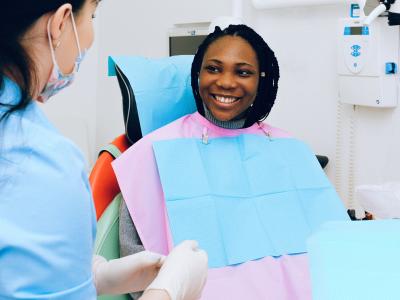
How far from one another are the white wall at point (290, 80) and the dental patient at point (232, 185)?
1.69 ft

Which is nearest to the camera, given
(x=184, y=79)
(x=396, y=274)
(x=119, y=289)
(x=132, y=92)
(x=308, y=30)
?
(x=396, y=274)

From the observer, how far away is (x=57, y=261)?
2.33ft

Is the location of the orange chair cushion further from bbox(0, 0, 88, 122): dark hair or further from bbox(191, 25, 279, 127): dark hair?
bbox(0, 0, 88, 122): dark hair

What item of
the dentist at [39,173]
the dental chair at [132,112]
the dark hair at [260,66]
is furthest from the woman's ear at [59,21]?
the dark hair at [260,66]

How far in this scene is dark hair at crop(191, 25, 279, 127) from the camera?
188cm

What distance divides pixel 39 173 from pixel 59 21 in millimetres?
226

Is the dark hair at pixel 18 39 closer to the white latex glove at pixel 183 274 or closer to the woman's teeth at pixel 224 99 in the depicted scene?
the white latex glove at pixel 183 274

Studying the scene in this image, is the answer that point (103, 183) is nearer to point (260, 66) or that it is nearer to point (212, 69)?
point (212, 69)

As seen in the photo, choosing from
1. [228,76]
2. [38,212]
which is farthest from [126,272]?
[228,76]

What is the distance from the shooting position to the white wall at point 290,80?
2.32 metres

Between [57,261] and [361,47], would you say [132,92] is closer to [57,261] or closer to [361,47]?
[361,47]

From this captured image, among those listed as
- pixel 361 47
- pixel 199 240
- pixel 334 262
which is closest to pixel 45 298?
pixel 334 262

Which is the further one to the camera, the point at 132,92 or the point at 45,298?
the point at 132,92

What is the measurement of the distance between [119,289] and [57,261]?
458 millimetres
